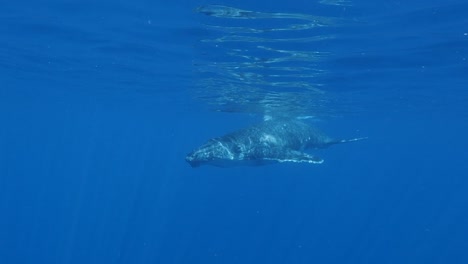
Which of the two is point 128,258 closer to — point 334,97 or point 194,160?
point 334,97

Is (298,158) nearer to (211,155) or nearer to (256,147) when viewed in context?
(256,147)

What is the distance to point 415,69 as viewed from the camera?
20594 mm

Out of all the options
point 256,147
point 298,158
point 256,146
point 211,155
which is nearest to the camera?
point 211,155

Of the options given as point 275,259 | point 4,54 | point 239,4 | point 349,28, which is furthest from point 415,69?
point 275,259

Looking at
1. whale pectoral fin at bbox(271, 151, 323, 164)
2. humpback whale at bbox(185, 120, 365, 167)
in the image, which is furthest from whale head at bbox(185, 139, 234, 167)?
whale pectoral fin at bbox(271, 151, 323, 164)

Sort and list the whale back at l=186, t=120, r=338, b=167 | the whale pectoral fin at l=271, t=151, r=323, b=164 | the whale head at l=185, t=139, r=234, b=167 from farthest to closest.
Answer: the whale pectoral fin at l=271, t=151, r=323, b=164
the whale back at l=186, t=120, r=338, b=167
the whale head at l=185, t=139, r=234, b=167

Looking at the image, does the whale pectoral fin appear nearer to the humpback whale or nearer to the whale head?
the humpback whale

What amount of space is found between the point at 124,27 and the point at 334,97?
674 inches

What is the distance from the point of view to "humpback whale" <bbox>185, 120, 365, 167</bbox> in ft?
47.9

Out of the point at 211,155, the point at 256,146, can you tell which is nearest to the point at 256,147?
the point at 256,146

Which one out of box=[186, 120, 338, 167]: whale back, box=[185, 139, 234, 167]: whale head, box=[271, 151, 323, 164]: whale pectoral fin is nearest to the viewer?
box=[185, 139, 234, 167]: whale head

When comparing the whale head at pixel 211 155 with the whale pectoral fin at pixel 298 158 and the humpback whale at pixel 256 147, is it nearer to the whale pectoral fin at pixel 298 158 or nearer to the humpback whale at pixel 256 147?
the humpback whale at pixel 256 147

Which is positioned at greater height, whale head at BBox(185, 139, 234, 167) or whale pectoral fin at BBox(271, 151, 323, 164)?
whale head at BBox(185, 139, 234, 167)

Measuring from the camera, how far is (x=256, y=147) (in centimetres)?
1645
